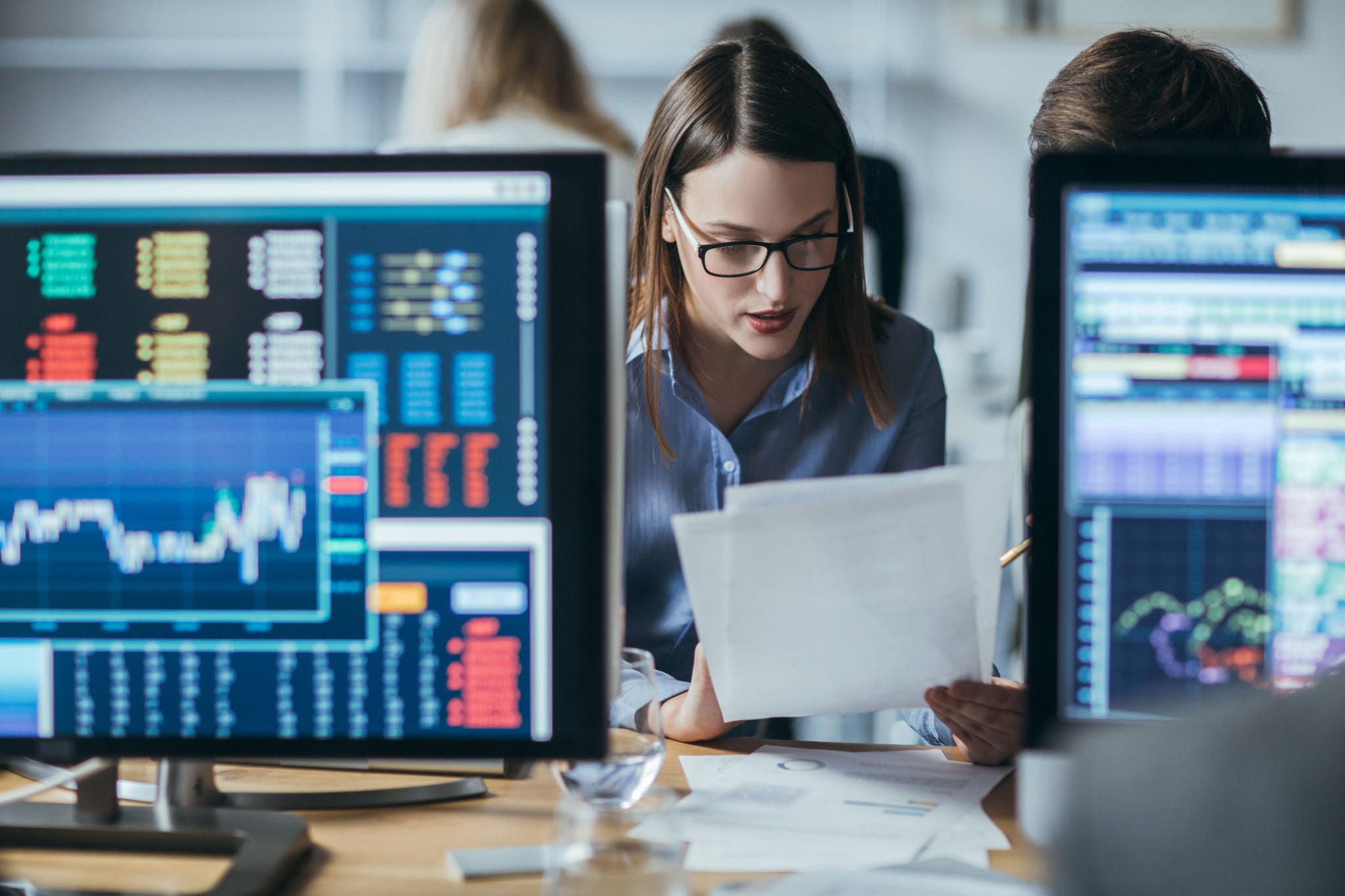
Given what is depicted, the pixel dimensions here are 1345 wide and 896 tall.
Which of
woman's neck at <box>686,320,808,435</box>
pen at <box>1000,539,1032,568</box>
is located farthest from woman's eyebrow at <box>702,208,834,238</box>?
pen at <box>1000,539,1032,568</box>

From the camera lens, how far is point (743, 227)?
44.5 inches

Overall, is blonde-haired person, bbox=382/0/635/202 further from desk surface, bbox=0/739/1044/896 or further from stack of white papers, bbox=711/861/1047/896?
stack of white papers, bbox=711/861/1047/896

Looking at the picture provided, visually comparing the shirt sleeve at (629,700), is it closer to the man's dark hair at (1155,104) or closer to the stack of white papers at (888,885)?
the stack of white papers at (888,885)

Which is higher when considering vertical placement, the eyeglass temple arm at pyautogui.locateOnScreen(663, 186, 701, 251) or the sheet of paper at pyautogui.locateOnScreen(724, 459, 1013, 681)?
the eyeglass temple arm at pyautogui.locateOnScreen(663, 186, 701, 251)

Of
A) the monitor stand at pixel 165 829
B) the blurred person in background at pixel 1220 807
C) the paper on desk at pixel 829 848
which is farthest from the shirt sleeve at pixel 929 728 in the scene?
the blurred person in background at pixel 1220 807

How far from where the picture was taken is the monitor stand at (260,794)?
743 millimetres

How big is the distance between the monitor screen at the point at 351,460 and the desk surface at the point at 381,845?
3.3 inches

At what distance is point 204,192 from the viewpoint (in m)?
0.65

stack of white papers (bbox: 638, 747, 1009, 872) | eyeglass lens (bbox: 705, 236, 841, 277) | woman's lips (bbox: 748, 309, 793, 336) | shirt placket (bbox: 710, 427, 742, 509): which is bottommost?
stack of white papers (bbox: 638, 747, 1009, 872)

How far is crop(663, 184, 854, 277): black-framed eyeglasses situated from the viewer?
112cm

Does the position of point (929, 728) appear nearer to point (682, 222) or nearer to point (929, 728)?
point (929, 728)

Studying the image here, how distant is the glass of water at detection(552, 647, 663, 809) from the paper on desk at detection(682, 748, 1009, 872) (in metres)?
0.06

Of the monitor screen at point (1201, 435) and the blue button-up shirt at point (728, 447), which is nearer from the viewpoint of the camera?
the monitor screen at point (1201, 435)

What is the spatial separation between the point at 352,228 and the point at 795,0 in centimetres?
312
